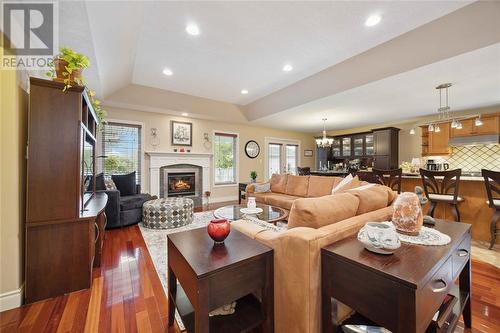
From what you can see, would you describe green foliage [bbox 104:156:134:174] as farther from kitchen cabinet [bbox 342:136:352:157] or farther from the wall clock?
kitchen cabinet [bbox 342:136:352:157]

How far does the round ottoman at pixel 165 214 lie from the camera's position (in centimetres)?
351

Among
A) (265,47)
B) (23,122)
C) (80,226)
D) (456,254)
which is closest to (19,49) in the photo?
(23,122)

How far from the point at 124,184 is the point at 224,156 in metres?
2.99

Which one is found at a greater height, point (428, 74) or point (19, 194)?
point (428, 74)

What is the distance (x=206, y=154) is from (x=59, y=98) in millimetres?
4143

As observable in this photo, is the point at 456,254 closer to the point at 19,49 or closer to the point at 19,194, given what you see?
the point at 19,194

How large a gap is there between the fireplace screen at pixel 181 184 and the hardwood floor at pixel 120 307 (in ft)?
10.7

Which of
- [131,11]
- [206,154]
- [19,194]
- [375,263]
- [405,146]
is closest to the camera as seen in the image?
[375,263]

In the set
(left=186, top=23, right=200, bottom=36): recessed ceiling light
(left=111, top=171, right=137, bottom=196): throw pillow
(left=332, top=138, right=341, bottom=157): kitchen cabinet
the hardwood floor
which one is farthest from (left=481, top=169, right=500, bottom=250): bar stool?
(left=111, top=171, right=137, bottom=196): throw pillow

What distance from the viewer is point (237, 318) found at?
119cm

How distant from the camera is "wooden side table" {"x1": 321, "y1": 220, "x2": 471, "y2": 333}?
79 cm

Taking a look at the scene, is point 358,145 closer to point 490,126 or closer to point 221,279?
point 490,126

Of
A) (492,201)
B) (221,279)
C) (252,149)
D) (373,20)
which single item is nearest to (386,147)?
(492,201)

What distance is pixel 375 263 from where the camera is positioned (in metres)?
0.93
